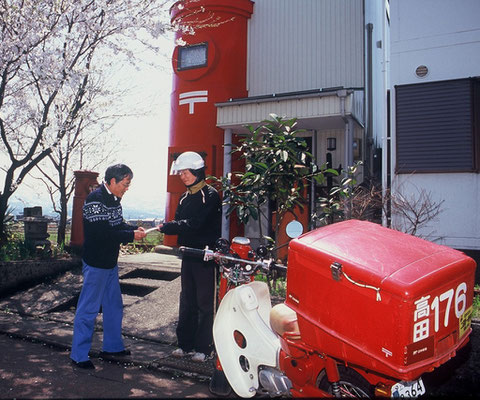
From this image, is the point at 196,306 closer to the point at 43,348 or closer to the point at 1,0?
the point at 43,348

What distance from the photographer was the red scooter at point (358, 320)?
2326 mm

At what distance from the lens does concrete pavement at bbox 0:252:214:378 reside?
15.6 ft

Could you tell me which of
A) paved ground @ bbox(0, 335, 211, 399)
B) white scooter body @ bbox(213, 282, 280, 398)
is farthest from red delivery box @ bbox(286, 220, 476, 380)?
paved ground @ bbox(0, 335, 211, 399)

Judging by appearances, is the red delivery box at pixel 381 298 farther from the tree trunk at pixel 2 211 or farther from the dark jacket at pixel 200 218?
the tree trunk at pixel 2 211

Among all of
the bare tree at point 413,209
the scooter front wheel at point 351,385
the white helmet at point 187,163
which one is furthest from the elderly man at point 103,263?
the bare tree at point 413,209

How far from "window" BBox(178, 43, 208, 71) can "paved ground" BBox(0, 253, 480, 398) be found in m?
6.29

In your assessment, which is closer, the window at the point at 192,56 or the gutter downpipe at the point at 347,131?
the gutter downpipe at the point at 347,131

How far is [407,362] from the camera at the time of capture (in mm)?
2281

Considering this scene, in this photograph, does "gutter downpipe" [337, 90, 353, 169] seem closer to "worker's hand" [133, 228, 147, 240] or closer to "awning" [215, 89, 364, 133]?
"awning" [215, 89, 364, 133]

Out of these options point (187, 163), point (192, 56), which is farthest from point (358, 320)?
point (192, 56)

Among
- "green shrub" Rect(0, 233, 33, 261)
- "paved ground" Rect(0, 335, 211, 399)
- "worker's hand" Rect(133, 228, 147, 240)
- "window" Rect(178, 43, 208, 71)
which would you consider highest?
"window" Rect(178, 43, 208, 71)

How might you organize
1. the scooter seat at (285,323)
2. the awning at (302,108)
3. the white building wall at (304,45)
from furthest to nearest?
the white building wall at (304,45), the awning at (302,108), the scooter seat at (285,323)

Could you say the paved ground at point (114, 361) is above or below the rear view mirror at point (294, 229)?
below

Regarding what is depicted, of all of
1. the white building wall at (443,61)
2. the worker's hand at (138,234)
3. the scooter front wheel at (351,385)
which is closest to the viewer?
the scooter front wheel at (351,385)
